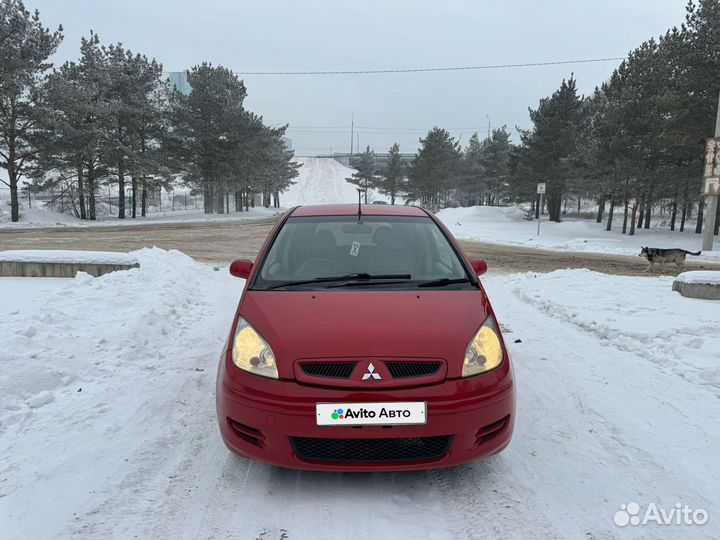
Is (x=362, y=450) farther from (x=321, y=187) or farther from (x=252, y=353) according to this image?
(x=321, y=187)

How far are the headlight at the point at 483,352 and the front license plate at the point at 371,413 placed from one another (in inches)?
13.6

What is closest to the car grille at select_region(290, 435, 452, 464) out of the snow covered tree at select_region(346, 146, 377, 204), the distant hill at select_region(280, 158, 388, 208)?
the snow covered tree at select_region(346, 146, 377, 204)

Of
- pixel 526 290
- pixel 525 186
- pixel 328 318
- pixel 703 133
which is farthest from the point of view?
pixel 525 186

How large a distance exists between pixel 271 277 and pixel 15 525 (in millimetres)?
1888

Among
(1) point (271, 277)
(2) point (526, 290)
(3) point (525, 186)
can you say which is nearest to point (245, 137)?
(3) point (525, 186)

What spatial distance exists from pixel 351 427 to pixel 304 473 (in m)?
0.63

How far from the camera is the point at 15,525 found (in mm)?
2357

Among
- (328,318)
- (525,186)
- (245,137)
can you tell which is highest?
(245,137)

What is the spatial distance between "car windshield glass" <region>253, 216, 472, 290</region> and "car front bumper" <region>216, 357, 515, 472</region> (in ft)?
2.81

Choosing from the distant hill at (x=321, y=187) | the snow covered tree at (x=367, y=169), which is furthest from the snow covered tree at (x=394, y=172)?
the distant hill at (x=321, y=187)

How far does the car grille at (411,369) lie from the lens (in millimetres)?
2514

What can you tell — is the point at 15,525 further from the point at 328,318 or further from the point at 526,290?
the point at 526,290

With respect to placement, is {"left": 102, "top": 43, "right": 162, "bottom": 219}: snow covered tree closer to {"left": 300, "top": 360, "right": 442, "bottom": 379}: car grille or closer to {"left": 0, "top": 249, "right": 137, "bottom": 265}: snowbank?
{"left": 0, "top": 249, "right": 137, "bottom": 265}: snowbank

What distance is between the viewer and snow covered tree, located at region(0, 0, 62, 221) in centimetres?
2466
